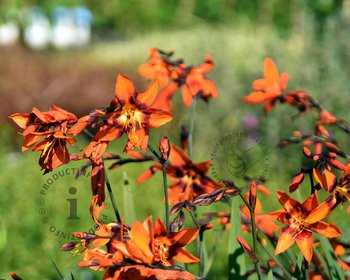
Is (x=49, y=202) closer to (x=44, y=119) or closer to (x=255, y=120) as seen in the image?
(x=255, y=120)

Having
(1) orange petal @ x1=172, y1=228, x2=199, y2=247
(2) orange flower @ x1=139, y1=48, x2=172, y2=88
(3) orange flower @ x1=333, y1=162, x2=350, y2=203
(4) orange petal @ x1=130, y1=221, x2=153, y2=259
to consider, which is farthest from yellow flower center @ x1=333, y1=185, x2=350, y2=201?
(2) orange flower @ x1=139, y1=48, x2=172, y2=88

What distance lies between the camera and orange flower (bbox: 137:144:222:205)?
1.53 metres

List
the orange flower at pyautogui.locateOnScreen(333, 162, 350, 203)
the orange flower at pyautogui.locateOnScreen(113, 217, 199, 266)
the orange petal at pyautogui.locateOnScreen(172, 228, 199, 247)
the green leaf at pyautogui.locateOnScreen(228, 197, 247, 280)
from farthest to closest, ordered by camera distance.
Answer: the green leaf at pyautogui.locateOnScreen(228, 197, 247, 280) → the orange flower at pyautogui.locateOnScreen(333, 162, 350, 203) → the orange petal at pyautogui.locateOnScreen(172, 228, 199, 247) → the orange flower at pyautogui.locateOnScreen(113, 217, 199, 266)

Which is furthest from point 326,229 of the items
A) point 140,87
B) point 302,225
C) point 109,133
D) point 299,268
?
point 140,87

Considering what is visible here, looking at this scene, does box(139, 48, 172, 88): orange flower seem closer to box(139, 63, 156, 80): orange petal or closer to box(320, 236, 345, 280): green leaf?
box(139, 63, 156, 80): orange petal

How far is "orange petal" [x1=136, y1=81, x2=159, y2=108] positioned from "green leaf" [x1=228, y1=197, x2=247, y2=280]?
0.33 metres

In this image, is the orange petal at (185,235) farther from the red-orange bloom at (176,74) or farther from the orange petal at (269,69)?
the orange petal at (269,69)

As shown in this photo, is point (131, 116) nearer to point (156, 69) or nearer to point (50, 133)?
point (50, 133)

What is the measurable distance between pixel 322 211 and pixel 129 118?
36 centimetres

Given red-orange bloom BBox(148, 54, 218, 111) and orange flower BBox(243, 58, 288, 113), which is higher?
red-orange bloom BBox(148, 54, 218, 111)

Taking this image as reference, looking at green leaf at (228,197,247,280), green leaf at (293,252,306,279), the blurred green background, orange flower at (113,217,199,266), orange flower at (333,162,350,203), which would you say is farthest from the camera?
the blurred green background

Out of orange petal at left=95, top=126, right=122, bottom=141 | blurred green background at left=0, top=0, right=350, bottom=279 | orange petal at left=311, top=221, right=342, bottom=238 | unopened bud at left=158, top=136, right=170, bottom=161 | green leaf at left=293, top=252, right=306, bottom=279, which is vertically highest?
orange petal at left=95, top=126, right=122, bottom=141

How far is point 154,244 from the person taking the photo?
3.82 ft

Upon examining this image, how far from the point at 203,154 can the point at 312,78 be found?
3.56ft
